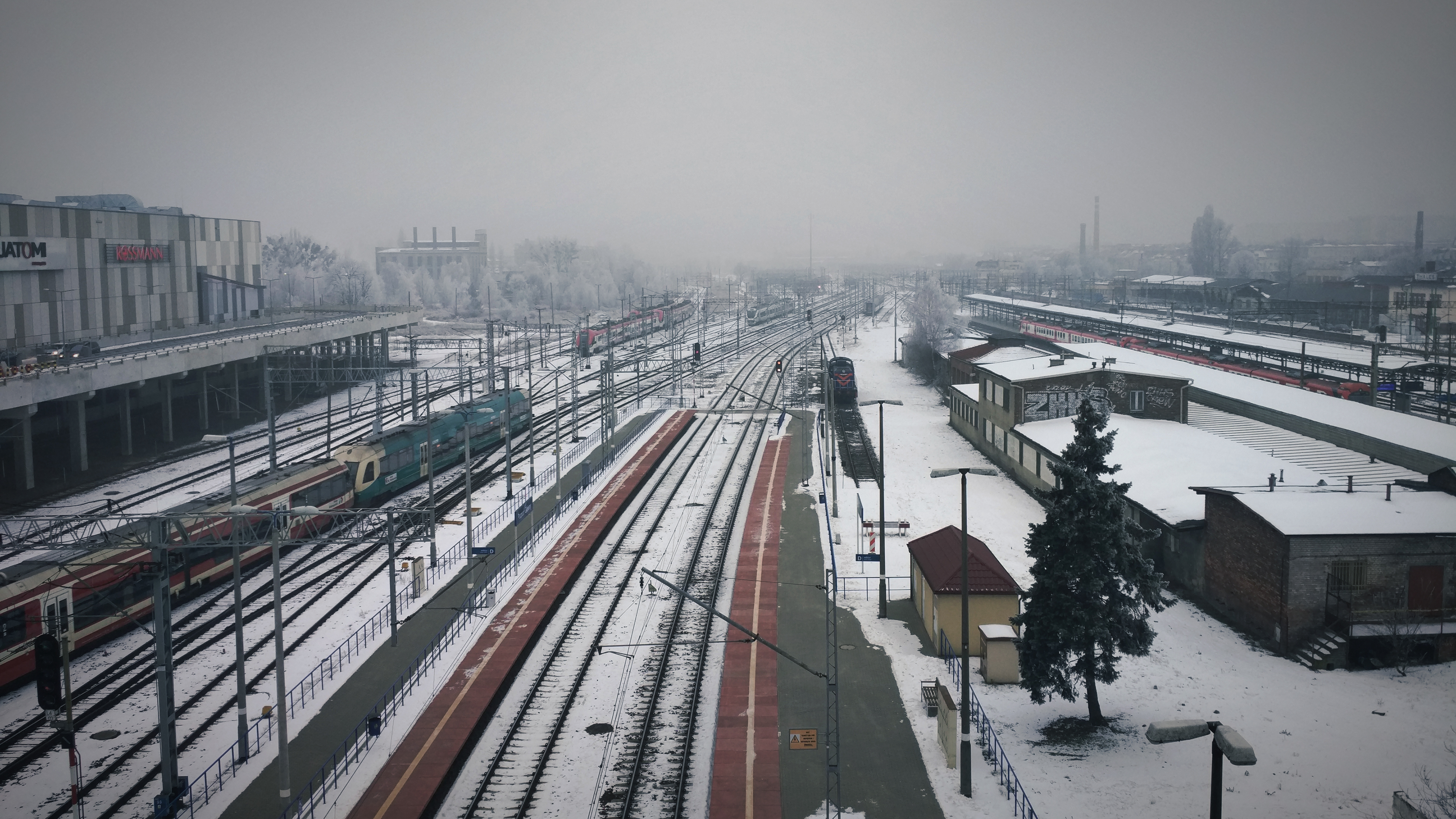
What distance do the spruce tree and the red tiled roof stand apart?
2.48m

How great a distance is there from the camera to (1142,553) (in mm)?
30406

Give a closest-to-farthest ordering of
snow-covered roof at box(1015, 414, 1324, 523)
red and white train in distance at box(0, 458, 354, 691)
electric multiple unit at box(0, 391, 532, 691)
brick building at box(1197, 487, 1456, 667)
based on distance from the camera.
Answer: red and white train in distance at box(0, 458, 354, 691) → electric multiple unit at box(0, 391, 532, 691) → brick building at box(1197, 487, 1456, 667) → snow-covered roof at box(1015, 414, 1324, 523)

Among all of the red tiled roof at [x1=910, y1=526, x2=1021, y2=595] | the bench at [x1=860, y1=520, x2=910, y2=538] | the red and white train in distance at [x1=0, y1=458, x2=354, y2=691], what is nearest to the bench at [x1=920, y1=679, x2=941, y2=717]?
the red tiled roof at [x1=910, y1=526, x2=1021, y2=595]

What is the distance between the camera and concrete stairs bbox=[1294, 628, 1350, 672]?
72.4 ft

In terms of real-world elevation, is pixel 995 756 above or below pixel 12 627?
below

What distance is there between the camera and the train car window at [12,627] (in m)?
20.9

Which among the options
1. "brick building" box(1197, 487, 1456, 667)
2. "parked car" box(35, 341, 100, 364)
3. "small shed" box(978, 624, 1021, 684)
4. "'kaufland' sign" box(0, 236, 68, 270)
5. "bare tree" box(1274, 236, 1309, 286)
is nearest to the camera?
"brick building" box(1197, 487, 1456, 667)

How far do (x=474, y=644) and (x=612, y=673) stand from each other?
13.0ft

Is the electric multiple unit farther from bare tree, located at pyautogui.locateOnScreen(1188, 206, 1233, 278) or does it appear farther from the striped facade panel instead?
bare tree, located at pyautogui.locateOnScreen(1188, 206, 1233, 278)

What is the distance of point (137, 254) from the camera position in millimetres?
55469

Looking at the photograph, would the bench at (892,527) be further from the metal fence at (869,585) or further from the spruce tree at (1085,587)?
the spruce tree at (1085,587)

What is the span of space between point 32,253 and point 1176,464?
50.4m

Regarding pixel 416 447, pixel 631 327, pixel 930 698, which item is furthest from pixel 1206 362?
pixel 631 327

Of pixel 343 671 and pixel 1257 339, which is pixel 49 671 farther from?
pixel 1257 339
